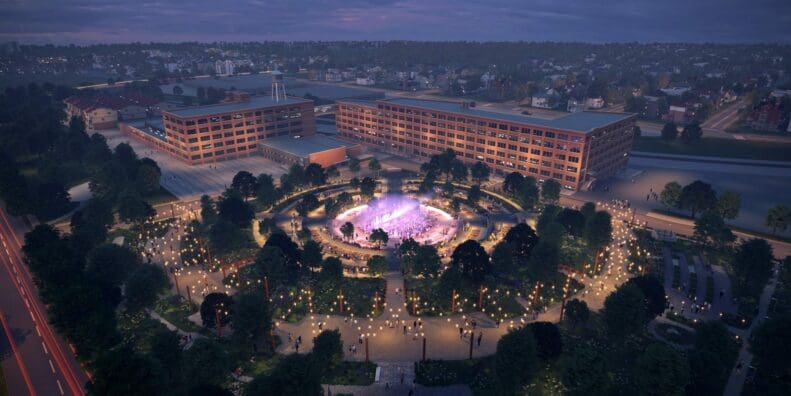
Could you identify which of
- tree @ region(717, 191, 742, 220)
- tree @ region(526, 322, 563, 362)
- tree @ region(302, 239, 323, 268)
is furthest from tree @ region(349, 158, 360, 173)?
tree @ region(717, 191, 742, 220)

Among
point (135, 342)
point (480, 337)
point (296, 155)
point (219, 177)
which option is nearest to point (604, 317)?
point (480, 337)

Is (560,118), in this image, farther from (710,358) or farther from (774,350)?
(710,358)

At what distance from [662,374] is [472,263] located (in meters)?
29.8

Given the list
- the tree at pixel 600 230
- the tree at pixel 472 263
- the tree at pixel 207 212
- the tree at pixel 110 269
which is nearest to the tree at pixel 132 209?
the tree at pixel 207 212

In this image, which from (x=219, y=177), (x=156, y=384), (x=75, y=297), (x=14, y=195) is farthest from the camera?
(x=219, y=177)

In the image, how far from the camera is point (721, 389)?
52000mm

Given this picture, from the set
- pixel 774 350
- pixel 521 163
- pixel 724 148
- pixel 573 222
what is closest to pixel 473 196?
pixel 573 222

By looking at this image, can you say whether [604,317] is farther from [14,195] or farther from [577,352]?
[14,195]

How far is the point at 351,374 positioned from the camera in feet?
181

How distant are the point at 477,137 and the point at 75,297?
10836 centimetres

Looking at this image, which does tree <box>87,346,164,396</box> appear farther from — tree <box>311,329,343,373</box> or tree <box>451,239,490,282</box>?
tree <box>451,239,490,282</box>

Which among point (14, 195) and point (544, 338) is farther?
point (14, 195)

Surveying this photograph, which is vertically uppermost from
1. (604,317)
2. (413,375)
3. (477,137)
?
(477,137)

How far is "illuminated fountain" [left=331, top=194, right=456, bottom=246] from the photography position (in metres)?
93.5
